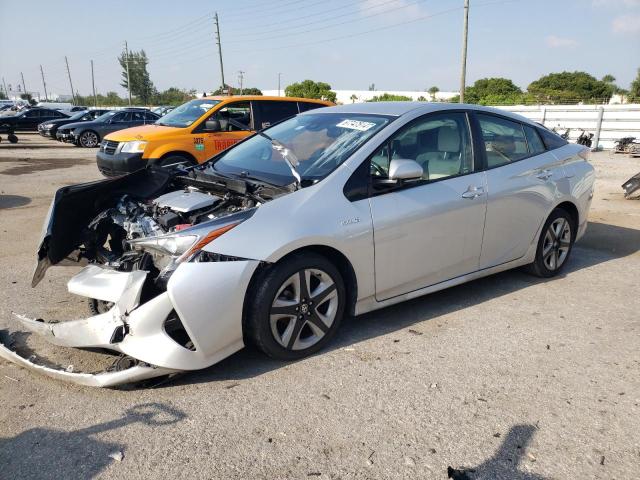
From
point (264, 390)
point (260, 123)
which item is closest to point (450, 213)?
point (264, 390)

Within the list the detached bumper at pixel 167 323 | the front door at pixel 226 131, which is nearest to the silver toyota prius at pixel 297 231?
the detached bumper at pixel 167 323

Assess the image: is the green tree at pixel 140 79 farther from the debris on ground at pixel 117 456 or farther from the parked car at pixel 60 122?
the debris on ground at pixel 117 456

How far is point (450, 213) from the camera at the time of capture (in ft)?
13.0

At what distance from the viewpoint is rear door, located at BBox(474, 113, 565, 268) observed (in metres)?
4.35

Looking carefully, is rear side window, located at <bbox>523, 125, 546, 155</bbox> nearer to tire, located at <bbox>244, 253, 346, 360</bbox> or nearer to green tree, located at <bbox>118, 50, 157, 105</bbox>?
tire, located at <bbox>244, 253, 346, 360</bbox>

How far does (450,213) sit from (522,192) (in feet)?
3.30

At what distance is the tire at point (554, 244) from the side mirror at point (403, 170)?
6.60ft

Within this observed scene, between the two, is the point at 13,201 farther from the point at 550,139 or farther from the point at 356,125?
the point at 550,139

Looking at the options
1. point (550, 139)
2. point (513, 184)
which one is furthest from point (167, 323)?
point (550, 139)

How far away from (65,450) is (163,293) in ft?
2.93

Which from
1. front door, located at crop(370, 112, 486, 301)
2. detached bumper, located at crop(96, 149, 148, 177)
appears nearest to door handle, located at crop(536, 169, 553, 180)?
front door, located at crop(370, 112, 486, 301)

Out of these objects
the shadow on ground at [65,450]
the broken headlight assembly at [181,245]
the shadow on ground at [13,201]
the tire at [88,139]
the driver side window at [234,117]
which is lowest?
the shadow on ground at [65,450]

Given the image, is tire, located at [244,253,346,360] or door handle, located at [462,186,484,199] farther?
door handle, located at [462,186,484,199]

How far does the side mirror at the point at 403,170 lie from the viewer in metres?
3.54
